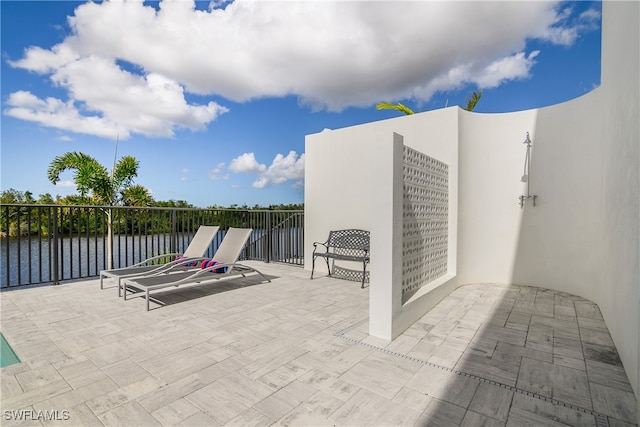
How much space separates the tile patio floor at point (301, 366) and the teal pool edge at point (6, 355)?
0.07 metres

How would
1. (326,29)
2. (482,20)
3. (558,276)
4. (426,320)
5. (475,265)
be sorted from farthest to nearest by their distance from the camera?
(326,29), (482,20), (475,265), (558,276), (426,320)

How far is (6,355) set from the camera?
264 centimetres

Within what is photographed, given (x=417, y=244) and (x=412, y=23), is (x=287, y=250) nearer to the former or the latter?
(x=417, y=244)

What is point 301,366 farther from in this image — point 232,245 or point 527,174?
point 527,174

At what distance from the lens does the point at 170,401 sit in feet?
6.54

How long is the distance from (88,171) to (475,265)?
11.6 metres

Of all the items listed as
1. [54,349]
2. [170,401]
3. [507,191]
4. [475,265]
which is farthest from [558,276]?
[54,349]

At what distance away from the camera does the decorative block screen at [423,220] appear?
3.70m

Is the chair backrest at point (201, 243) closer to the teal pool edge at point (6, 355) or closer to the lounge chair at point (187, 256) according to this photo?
the lounge chair at point (187, 256)

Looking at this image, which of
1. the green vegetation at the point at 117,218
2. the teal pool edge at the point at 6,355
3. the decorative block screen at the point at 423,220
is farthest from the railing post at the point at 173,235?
the decorative block screen at the point at 423,220

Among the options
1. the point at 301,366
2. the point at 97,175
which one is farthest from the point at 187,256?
the point at 97,175

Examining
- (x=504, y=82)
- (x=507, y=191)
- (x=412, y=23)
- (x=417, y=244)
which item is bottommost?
(x=417, y=244)

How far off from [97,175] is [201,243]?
6.59 meters

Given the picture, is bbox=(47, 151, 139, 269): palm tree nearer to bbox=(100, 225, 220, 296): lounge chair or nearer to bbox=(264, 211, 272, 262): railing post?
bbox=(100, 225, 220, 296): lounge chair
